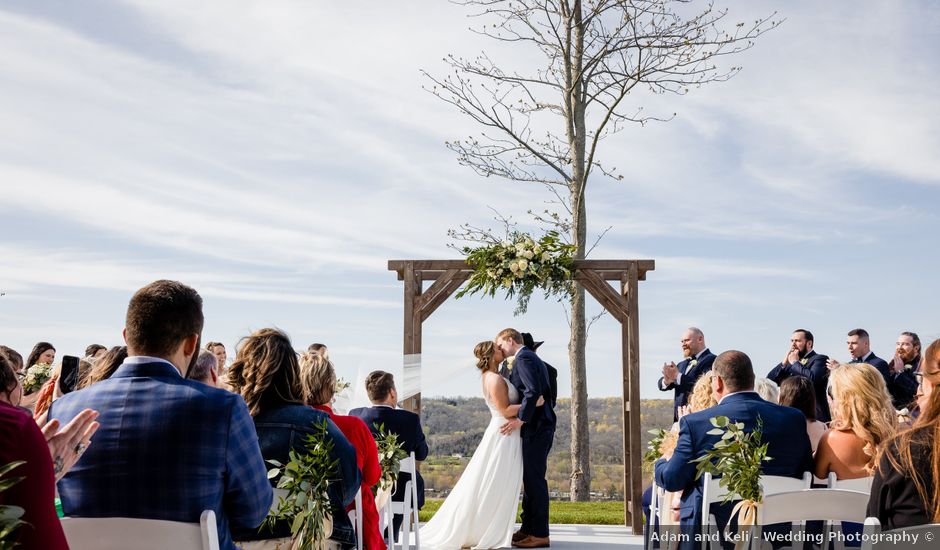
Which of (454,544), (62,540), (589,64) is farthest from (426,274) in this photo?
(62,540)

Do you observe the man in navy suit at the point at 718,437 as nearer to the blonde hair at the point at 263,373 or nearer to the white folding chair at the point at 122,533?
the blonde hair at the point at 263,373

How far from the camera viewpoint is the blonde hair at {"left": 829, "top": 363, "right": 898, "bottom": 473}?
4.84 meters

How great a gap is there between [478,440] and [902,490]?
15379mm

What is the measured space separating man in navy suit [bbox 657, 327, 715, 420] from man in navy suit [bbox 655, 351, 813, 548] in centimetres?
392

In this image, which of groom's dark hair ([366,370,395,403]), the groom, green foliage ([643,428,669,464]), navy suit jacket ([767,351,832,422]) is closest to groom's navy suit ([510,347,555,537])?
the groom

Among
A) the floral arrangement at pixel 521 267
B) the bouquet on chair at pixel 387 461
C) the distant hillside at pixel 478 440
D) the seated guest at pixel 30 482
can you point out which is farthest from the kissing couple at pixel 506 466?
the distant hillside at pixel 478 440

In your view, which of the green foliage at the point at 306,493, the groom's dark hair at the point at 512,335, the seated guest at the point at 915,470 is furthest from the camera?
the groom's dark hair at the point at 512,335

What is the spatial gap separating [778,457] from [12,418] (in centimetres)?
386

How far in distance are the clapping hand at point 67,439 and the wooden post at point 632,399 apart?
745cm

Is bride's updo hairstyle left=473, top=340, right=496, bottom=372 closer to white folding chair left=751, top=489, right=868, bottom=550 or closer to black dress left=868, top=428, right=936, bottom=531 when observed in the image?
white folding chair left=751, top=489, right=868, bottom=550

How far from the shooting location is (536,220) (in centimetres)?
1426

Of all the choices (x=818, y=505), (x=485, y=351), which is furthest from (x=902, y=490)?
(x=485, y=351)

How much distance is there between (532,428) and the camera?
873 cm

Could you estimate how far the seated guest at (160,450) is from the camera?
2.79m
